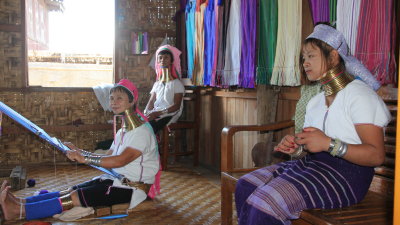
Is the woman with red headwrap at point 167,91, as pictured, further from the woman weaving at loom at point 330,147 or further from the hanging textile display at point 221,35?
the woman weaving at loom at point 330,147

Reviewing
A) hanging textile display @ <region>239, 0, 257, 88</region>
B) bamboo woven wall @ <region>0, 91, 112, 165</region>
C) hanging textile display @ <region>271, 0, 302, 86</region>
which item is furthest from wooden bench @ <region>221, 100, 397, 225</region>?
bamboo woven wall @ <region>0, 91, 112, 165</region>

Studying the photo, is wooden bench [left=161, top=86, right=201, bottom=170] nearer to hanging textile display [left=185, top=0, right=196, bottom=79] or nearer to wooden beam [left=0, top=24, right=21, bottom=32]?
hanging textile display [left=185, top=0, right=196, bottom=79]

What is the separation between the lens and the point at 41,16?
5.30 m

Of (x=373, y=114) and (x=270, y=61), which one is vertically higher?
(x=270, y=61)

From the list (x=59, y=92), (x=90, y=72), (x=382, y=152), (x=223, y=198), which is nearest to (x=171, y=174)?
(x=59, y=92)

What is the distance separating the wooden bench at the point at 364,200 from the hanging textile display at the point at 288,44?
0.62 meters

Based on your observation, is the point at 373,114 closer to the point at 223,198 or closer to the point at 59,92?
the point at 223,198

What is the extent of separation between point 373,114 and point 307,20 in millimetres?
1537

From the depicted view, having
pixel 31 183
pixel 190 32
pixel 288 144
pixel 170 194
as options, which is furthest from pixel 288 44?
pixel 31 183

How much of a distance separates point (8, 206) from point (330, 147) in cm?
218

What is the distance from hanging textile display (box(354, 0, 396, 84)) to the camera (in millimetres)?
2059

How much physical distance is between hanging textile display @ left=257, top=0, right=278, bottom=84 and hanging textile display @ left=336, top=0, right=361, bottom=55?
32.4 inches

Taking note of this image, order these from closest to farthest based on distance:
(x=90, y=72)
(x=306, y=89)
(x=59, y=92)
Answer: (x=306, y=89), (x=59, y=92), (x=90, y=72)

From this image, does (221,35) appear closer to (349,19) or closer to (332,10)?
(332,10)
